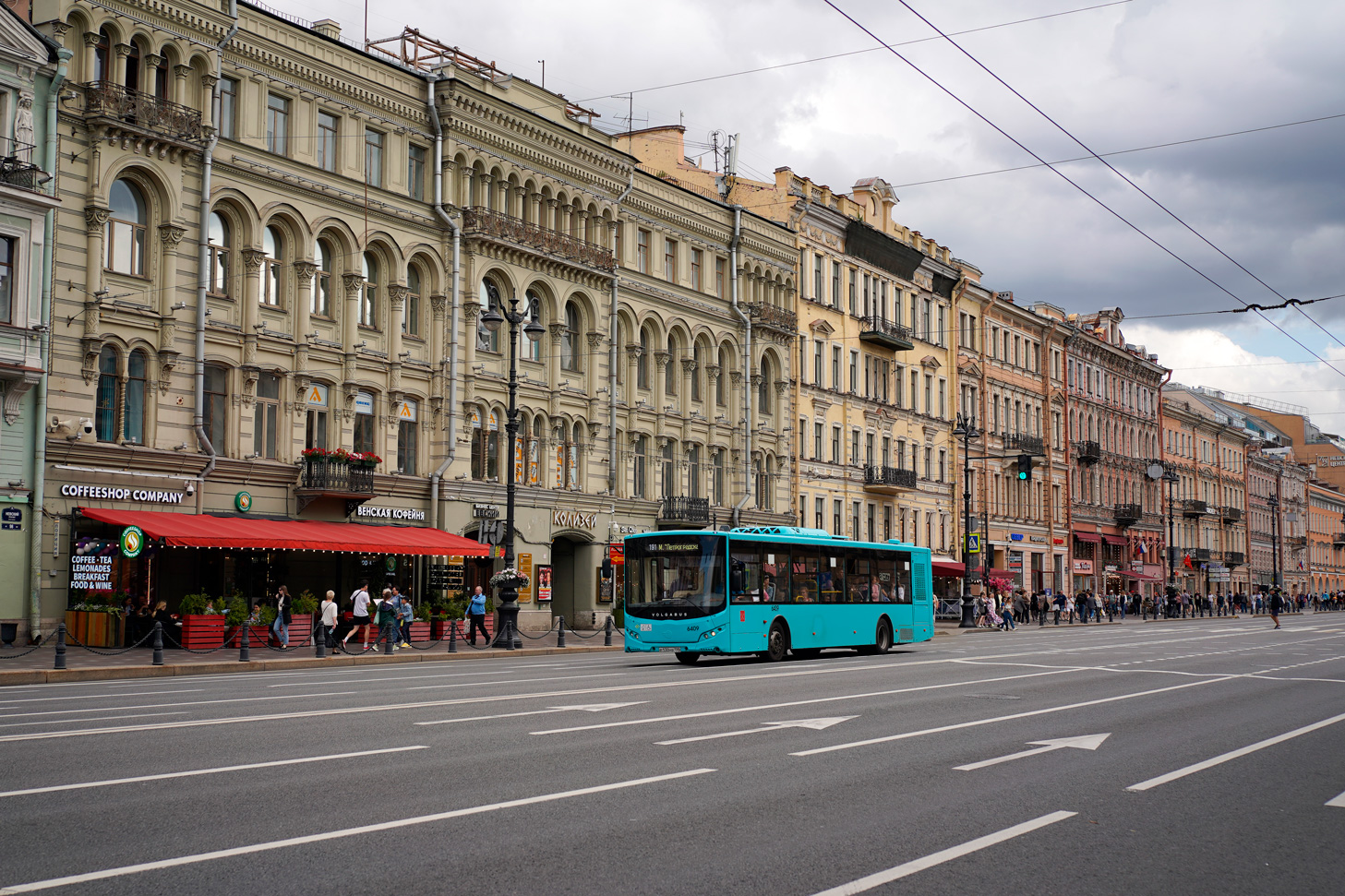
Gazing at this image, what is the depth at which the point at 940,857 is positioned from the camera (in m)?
7.81

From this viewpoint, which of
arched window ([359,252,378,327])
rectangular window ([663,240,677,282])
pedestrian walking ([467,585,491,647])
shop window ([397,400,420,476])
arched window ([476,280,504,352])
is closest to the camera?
pedestrian walking ([467,585,491,647])

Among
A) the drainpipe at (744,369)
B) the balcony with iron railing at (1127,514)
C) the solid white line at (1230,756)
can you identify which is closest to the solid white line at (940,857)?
the solid white line at (1230,756)

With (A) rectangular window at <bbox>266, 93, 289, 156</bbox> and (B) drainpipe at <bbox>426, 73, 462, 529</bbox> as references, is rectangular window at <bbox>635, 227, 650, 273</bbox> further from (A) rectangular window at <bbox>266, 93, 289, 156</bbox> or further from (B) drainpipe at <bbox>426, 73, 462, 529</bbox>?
(A) rectangular window at <bbox>266, 93, 289, 156</bbox>

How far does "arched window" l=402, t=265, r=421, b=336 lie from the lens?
39.4m

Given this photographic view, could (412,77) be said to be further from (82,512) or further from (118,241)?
(82,512)

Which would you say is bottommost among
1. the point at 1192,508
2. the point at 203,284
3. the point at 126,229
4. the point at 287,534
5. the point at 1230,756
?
the point at 1230,756

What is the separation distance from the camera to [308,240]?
3588cm

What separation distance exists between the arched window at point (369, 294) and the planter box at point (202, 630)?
430 inches

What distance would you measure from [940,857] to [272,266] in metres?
30.7

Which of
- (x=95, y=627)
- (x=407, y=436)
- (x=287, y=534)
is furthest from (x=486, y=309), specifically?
(x=95, y=627)

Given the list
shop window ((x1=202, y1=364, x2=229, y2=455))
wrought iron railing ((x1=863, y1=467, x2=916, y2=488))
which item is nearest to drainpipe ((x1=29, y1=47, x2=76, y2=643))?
shop window ((x1=202, y1=364, x2=229, y2=455))

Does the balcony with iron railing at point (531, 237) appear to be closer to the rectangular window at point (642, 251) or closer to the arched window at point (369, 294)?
the rectangular window at point (642, 251)

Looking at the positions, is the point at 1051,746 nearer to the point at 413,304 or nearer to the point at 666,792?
the point at 666,792

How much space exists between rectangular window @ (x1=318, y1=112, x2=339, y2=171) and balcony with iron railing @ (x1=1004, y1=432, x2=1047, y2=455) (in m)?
46.5
